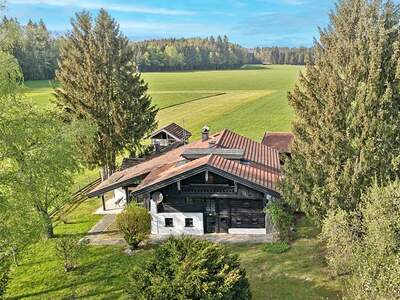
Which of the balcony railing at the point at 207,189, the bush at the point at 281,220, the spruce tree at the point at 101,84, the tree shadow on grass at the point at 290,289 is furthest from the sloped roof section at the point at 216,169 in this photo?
the spruce tree at the point at 101,84

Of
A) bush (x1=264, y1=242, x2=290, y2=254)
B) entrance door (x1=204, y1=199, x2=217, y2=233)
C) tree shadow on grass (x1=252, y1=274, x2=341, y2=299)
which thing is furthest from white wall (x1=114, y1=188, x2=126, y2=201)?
tree shadow on grass (x1=252, y1=274, x2=341, y2=299)

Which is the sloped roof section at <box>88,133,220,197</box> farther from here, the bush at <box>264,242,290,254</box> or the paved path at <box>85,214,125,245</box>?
the bush at <box>264,242,290,254</box>

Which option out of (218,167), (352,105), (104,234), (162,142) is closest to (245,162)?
(218,167)

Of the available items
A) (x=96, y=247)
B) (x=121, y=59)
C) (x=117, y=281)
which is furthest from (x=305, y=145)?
(x=121, y=59)

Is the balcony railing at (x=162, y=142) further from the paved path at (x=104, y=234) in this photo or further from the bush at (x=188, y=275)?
the bush at (x=188, y=275)

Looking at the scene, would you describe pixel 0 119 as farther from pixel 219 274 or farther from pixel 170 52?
pixel 170 52

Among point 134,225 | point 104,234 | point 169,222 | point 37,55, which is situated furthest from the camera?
point 37,55

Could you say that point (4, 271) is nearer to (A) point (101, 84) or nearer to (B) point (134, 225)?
(B) point (134, 225)
